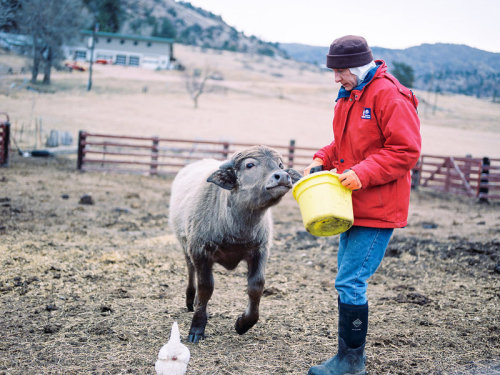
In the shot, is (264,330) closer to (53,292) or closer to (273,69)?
(53,292)

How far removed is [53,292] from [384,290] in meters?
3.83

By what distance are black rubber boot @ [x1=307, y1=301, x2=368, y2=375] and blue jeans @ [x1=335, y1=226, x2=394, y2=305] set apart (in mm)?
69

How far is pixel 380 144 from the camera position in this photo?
10.6 feet

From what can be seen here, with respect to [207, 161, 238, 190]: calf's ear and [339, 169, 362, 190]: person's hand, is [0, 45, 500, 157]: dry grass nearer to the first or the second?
[207, 161, 238, 190]: calf's ear

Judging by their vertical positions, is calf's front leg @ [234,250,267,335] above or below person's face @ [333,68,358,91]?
below

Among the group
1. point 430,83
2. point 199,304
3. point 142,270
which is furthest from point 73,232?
point 430,83

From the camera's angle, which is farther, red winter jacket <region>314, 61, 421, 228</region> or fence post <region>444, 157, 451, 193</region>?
fence post <region>444, 157, 451, 193</region>

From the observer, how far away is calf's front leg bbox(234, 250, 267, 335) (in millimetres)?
4148

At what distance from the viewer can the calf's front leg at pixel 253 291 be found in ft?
13.6

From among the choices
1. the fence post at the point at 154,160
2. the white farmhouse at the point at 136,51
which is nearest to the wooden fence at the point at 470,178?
the fence post at the point at 154,160

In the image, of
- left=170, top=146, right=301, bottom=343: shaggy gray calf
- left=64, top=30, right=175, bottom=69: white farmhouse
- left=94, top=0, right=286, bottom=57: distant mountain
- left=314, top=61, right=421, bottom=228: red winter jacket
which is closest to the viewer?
left=314, top=61, right=421, bottom=228: red winter jacket

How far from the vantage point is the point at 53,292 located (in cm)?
505

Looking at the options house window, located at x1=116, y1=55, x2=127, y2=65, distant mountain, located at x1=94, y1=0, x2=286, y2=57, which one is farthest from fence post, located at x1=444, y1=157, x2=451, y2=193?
distant mountain, located at x1=94, y1=0, x2=286, y2=57

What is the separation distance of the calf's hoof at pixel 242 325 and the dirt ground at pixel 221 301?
6 cm
